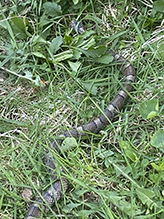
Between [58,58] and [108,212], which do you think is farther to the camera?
[58,58]

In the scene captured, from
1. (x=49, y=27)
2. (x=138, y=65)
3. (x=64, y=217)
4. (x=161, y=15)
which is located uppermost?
(x=49, y=27)

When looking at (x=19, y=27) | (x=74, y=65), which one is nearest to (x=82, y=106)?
(x=74, y=65)

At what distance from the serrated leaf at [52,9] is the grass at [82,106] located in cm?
1

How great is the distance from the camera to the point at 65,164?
10.5 feet

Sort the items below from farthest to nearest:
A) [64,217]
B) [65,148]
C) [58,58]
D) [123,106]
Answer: [58,58] < [123,106] < [65,148] < [64,217]

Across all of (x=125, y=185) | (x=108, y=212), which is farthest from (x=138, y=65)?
(x=108, y=212)

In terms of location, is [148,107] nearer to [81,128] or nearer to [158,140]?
[158,140]

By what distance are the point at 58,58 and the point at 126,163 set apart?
68.9 inches

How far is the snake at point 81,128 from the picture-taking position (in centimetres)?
313

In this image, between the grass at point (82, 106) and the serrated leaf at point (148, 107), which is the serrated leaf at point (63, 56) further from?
the serrated leaf at point (148, 107)

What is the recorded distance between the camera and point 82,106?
381cm

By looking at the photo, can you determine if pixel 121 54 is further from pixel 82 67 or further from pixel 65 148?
pixel 65 148

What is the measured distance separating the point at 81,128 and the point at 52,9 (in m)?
1.84

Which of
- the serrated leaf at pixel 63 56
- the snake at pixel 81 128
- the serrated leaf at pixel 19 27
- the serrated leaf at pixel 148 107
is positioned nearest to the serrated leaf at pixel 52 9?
the snake at pixel 81 128
